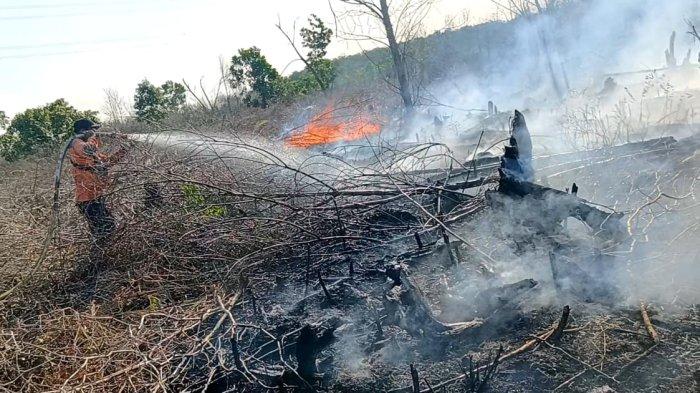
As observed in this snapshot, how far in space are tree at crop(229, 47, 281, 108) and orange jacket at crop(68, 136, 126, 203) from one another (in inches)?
705

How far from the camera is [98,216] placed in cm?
655

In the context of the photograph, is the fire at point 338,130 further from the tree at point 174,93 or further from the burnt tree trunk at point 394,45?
the tree at point 174,93

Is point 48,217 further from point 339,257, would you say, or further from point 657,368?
point 657,368

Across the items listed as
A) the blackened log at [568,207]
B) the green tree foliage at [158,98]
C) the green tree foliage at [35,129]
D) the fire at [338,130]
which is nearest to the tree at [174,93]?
the green tree foliage at [158,98]

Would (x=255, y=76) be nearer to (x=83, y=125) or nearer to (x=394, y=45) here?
(x=394, y=45)

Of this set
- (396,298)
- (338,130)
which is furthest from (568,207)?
(338,130)

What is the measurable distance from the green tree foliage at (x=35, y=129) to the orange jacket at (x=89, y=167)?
13.8 m

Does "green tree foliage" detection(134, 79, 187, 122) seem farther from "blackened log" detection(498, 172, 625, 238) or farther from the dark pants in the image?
"blackened log" detection(498, 172, 625, 238)

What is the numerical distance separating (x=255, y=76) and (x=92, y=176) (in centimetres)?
1863

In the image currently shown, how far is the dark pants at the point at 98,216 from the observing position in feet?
20.4

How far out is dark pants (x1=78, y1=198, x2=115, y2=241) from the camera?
20.4ft

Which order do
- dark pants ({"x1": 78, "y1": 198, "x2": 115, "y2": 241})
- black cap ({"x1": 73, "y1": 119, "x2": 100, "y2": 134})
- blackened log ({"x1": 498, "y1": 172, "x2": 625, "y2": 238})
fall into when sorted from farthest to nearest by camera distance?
black cap ({"x1": 73, "y1": 119, "x2": 100, "y2": 134})
dark pants ({"x1": 78, "y1": 198, "x2": 115, "y2": 241})
blackened log ({"x1": 498, "y1": 172, "x2": 625, "y2": 238})

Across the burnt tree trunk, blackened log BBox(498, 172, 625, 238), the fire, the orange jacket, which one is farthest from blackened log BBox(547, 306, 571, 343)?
the burnt tree trunk

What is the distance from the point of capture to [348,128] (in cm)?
1664
